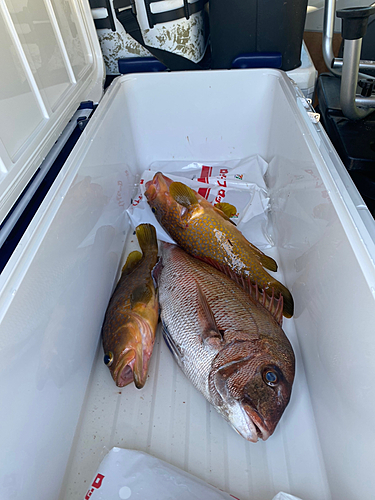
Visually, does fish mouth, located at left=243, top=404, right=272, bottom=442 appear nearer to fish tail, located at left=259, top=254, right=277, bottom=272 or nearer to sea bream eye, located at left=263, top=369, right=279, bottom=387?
sea bream eye, located at left=263, top=369, right=279, bottom=387

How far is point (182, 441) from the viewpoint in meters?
0.87

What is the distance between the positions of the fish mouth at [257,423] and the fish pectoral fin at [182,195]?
71 cm

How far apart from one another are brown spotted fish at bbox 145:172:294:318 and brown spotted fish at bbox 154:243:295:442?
0.18 ft

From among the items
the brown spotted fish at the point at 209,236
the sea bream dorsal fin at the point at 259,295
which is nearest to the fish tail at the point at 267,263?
the brown spotted fish at the point at 209,236

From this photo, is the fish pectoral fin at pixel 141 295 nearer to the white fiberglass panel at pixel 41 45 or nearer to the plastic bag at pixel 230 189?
the plastic bag at pixel 230 189

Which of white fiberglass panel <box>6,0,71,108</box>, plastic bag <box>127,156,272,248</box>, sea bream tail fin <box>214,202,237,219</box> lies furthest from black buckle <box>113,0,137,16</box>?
sea bream tail fin <box>214,202,237,219</box>

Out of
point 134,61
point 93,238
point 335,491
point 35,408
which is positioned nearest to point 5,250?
point 93,238

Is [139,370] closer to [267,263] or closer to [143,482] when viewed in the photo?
[143,482]

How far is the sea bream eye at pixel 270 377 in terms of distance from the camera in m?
0.75

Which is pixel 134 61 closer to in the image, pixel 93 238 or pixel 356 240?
pixel 93 238

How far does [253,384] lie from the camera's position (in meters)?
0.73

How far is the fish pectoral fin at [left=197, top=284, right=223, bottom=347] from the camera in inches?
33.0

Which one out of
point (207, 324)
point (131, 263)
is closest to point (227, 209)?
point (131, 263)

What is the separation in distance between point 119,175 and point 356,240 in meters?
0.99
